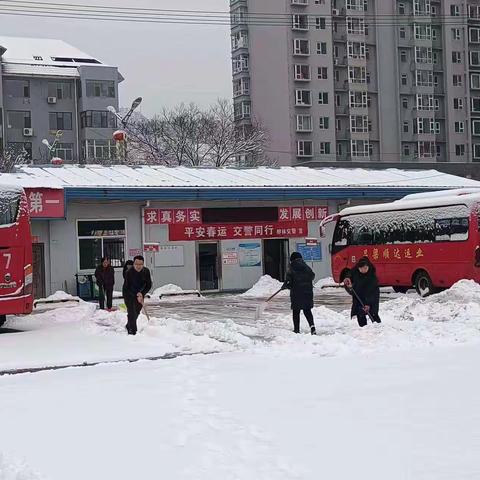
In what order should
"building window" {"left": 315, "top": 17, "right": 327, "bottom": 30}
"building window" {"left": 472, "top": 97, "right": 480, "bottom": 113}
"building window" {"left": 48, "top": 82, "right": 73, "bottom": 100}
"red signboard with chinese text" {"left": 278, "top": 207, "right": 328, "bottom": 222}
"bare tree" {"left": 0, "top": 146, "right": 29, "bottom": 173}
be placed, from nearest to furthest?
"red signboard with chinese text" {"left": 278, "top": 207, "right": 328, "bottom": 222} < "bare tree" {"left": 0, "top": 146, "right": 29, "bottom": 173} < "building window" {"left": 315, "top": 17, "right": 327, "bottom": 30} < "building window" {"left": 48, "top": 82, "right": 73, "bottom": 100} < "building window" {"left": 472, "top": 97, "right": 480, "bottom": 113}

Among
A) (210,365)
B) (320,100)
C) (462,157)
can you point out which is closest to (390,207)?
(210,365)

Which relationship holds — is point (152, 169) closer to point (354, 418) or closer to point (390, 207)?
point (390, 207)

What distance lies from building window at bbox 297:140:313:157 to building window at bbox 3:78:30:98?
26812mm

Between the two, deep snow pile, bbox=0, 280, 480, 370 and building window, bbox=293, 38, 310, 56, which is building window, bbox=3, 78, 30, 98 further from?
deep snow pile, bbox=0, 280, 480, 370

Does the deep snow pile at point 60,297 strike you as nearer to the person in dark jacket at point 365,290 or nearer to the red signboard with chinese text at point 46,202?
the red signboard with chinese text at point 46,202

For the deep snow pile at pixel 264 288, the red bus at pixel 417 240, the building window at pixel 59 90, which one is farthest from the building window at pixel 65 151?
the red bus at pixel 417 240

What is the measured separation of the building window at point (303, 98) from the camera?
73.8 meters

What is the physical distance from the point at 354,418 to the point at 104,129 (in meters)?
71.5

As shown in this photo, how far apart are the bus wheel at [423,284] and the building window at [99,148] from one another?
52359mm

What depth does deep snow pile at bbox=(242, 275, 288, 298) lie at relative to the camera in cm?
2888

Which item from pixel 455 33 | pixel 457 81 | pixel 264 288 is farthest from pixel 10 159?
pixel 455 33

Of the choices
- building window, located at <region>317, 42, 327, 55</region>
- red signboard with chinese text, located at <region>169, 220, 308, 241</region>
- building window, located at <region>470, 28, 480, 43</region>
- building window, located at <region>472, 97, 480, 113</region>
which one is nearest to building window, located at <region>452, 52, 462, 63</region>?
building window, located at <region>470, 28, 480, 43</region>

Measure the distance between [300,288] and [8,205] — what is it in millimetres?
6759

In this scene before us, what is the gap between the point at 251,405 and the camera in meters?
8.02
